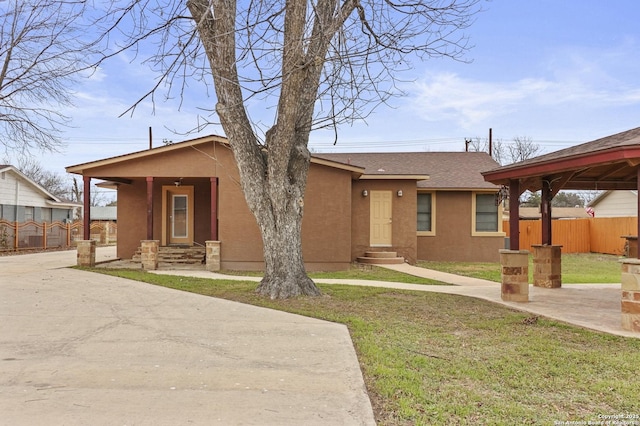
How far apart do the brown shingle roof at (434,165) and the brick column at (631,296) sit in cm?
990

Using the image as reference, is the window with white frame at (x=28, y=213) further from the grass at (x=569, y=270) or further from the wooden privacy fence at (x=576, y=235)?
the wooden privacy fence at (x=576, y=235)

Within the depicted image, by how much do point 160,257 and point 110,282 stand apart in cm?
455

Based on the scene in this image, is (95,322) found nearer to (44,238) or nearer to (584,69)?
(584,69)

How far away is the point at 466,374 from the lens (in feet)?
13.3

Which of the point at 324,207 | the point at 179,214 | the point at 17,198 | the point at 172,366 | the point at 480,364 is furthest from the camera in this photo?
the point at 17,198

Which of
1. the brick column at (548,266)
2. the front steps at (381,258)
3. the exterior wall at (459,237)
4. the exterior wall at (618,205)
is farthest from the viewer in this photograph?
the exterior wall at (618,205)

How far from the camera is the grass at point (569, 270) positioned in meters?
11.7

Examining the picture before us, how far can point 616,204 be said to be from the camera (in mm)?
26609

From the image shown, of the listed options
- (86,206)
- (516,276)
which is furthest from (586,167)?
(86,206)

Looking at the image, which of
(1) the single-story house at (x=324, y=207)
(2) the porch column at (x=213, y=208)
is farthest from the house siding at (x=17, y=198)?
(2) the porch column at (x=213, y=208)

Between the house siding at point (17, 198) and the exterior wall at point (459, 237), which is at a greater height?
the house siding at point (17, 198)

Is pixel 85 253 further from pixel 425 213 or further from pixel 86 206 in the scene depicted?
pixel 425 213

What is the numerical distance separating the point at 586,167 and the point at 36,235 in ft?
75.6

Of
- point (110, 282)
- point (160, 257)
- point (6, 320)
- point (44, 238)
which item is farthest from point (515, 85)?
point (44, 238)
